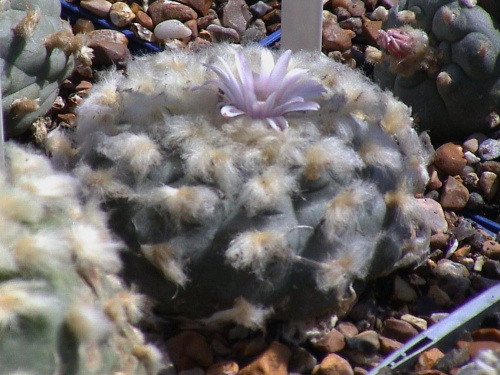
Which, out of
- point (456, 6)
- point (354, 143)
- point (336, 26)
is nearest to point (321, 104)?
point (354, 143)

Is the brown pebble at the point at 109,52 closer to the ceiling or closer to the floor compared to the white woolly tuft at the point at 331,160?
closer to the floor

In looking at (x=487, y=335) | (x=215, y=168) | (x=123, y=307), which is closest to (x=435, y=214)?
(x=487, y=335)

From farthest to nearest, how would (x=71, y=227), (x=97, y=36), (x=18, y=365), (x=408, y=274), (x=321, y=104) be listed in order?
(x=97, y=36) → (x=408, y=274) → (x=321, y=104) → (x=71, y=227) → (x=18, y=365)

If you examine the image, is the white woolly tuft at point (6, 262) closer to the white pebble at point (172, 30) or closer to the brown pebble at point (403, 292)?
the brown pebble at point (403, 292)

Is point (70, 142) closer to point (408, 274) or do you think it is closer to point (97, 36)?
point (408, 274)

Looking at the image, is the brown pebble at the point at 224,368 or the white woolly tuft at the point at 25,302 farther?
the brown pebble at the point at 224,368

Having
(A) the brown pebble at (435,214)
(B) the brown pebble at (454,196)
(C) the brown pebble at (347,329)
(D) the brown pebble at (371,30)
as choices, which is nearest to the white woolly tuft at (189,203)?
(C) the brown pebble at (347,329)

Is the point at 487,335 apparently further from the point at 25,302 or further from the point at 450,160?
the point at 25,302
